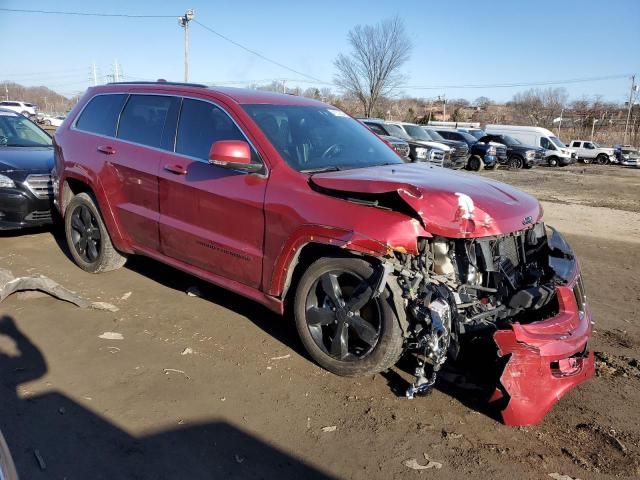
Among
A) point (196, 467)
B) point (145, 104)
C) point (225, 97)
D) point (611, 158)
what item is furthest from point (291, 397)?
point (611, 158)

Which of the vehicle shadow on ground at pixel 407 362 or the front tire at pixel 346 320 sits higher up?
the front tire at pixel 346 320

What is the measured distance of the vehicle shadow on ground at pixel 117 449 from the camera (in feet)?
8.38

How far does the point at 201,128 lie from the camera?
4.23 meters

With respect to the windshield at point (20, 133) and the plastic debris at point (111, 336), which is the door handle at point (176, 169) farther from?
the windshield at point (20, 133)

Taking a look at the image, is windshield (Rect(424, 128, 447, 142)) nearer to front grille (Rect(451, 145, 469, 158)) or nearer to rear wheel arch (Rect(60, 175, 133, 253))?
front grille (Rect(451, 145, 469, 158))

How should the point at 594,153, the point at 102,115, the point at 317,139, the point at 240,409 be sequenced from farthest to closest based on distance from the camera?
the point at 594,153 → the point at 102,115 → the point at 317,139 → the point at 240,409

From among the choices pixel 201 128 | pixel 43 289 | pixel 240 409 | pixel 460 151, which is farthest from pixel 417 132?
pixel 240 409

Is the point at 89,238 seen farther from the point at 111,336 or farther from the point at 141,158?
the point at 111,336

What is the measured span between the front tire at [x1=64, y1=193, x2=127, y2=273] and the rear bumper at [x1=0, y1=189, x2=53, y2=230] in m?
1.07

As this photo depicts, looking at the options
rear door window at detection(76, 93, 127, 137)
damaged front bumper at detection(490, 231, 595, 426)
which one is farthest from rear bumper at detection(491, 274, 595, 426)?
rear door window at detection(76, 93, 127, 137)

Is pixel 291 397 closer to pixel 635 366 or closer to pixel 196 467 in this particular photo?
pixel 196 467

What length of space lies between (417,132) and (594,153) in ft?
65.6

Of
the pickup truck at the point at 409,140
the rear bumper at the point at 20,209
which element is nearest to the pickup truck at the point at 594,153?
the pickup truck at the point at 409,140

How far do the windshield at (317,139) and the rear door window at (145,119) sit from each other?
0.92 metres
